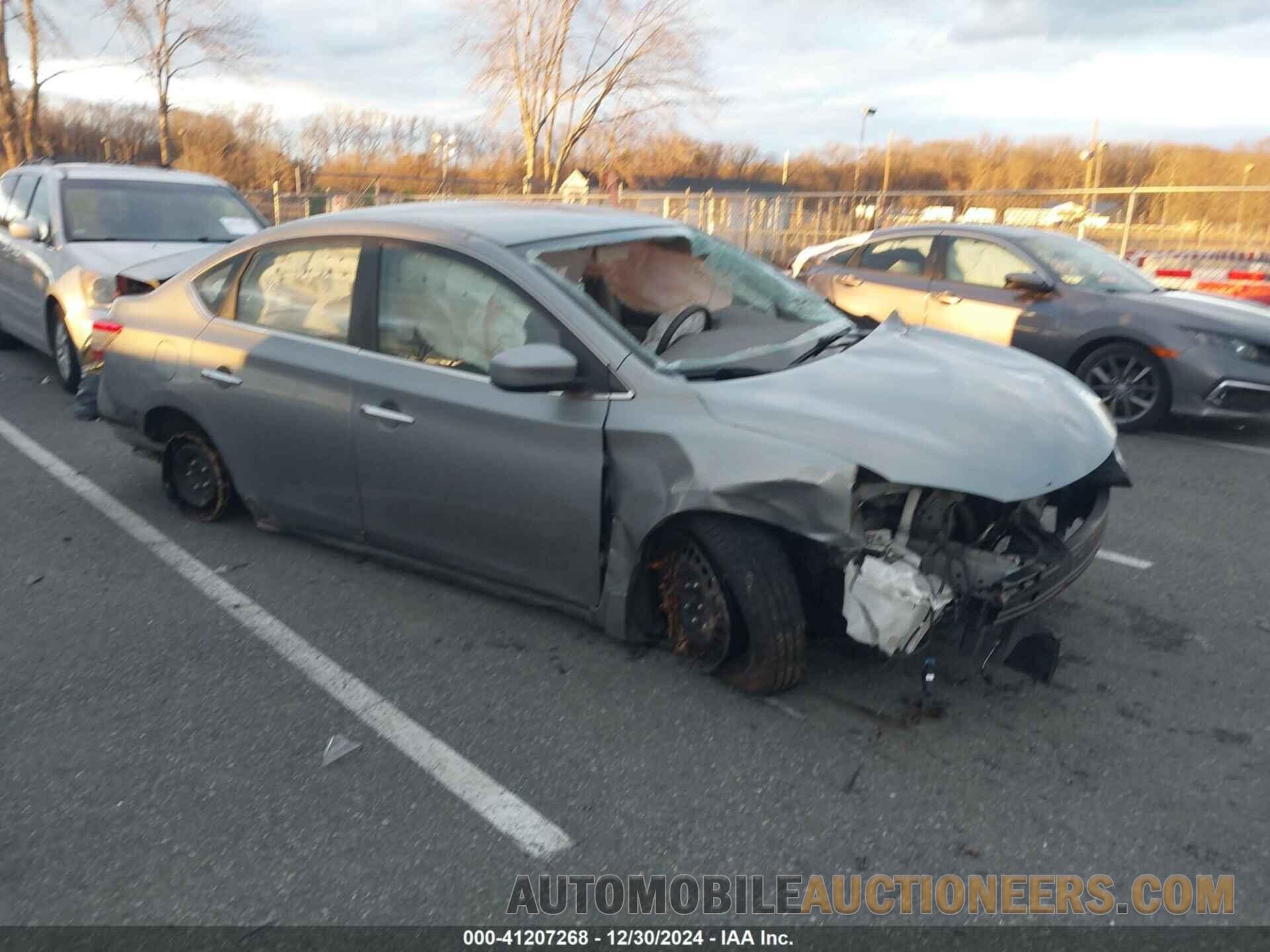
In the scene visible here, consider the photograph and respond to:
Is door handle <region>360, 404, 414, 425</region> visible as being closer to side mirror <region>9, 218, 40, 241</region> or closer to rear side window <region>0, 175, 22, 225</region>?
side mirror <region>9, 218, 40, 241</region>

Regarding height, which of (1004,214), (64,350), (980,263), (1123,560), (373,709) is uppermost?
(1004,214)

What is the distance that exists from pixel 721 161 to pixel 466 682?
43.7 m

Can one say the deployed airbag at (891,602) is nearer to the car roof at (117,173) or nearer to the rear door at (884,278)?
the rear door at (884,278)

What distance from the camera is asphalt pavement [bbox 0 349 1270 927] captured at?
2697 millimetres

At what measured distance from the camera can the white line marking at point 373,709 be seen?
2.89 metres

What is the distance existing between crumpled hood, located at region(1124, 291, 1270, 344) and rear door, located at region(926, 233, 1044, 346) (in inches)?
34.3

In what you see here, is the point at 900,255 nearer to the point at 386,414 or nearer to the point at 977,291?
the point at 977,291

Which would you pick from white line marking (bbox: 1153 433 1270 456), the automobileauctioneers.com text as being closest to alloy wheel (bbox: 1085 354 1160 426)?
white line marking (bbox: 1153 433 1270 456)

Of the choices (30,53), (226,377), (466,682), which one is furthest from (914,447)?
(30,53)

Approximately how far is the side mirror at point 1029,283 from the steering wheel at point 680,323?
4834 mm

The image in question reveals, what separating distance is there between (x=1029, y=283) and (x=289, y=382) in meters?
6.05

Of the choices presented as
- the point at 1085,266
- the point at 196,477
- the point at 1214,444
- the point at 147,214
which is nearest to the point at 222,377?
the point at 196,477

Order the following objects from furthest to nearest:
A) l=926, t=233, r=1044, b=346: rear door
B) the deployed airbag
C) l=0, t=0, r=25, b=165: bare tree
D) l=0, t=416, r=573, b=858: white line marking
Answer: l=0, t=0, r=25, b=165: bare tree, l=926, t=233, r=1044, b=346: rear door, the deployed airbag, l=0, t=416, r=573, b=858: white line marking

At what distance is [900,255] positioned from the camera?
909cm
